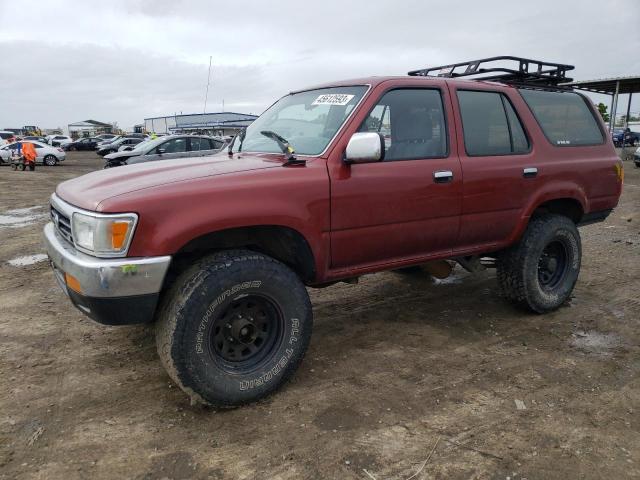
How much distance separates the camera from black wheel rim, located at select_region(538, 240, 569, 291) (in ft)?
15.2

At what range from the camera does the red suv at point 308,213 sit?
2.68 metres

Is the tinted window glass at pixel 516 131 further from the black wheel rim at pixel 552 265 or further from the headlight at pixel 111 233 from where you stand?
the headlight at pixel 111 233

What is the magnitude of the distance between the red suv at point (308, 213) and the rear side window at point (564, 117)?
0.02m

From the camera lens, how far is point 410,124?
11.9 feet

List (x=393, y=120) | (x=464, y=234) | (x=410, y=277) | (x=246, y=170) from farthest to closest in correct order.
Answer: (x=410, y=277) → (x=464, y=234) → (x=393, y=120) → (x=246, y=170)

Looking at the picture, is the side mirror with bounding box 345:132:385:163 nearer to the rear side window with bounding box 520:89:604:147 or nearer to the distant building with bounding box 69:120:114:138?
the rear side window with bounding box 520:89:604:147

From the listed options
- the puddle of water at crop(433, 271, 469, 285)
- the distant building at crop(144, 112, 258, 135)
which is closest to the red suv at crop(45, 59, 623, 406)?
the puddle of water at crop(433, 271, 469, 285)

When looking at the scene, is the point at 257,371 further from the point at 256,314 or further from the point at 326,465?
the point at 326,465

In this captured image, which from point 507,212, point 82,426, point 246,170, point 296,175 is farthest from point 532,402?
point 82,426

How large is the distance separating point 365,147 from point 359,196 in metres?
0.34

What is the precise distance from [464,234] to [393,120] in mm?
1047

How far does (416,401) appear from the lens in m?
3.09

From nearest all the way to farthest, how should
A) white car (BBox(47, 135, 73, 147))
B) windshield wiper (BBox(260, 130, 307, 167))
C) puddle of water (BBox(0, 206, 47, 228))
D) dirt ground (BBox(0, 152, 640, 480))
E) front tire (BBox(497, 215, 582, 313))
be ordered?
dirt ground (BBox(0, 152, 640, 480)) < windshield wiper (BBox(260, 130, 307, 167)) < front tire (BBox(497, 215, 582, 313)) < puddle of water (BBox(0, 206, 47, 228)) < white car (BBox(47, 135, 73, 147))

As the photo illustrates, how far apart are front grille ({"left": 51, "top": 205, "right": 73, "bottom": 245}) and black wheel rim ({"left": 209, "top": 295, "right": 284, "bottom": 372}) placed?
3.29ft
